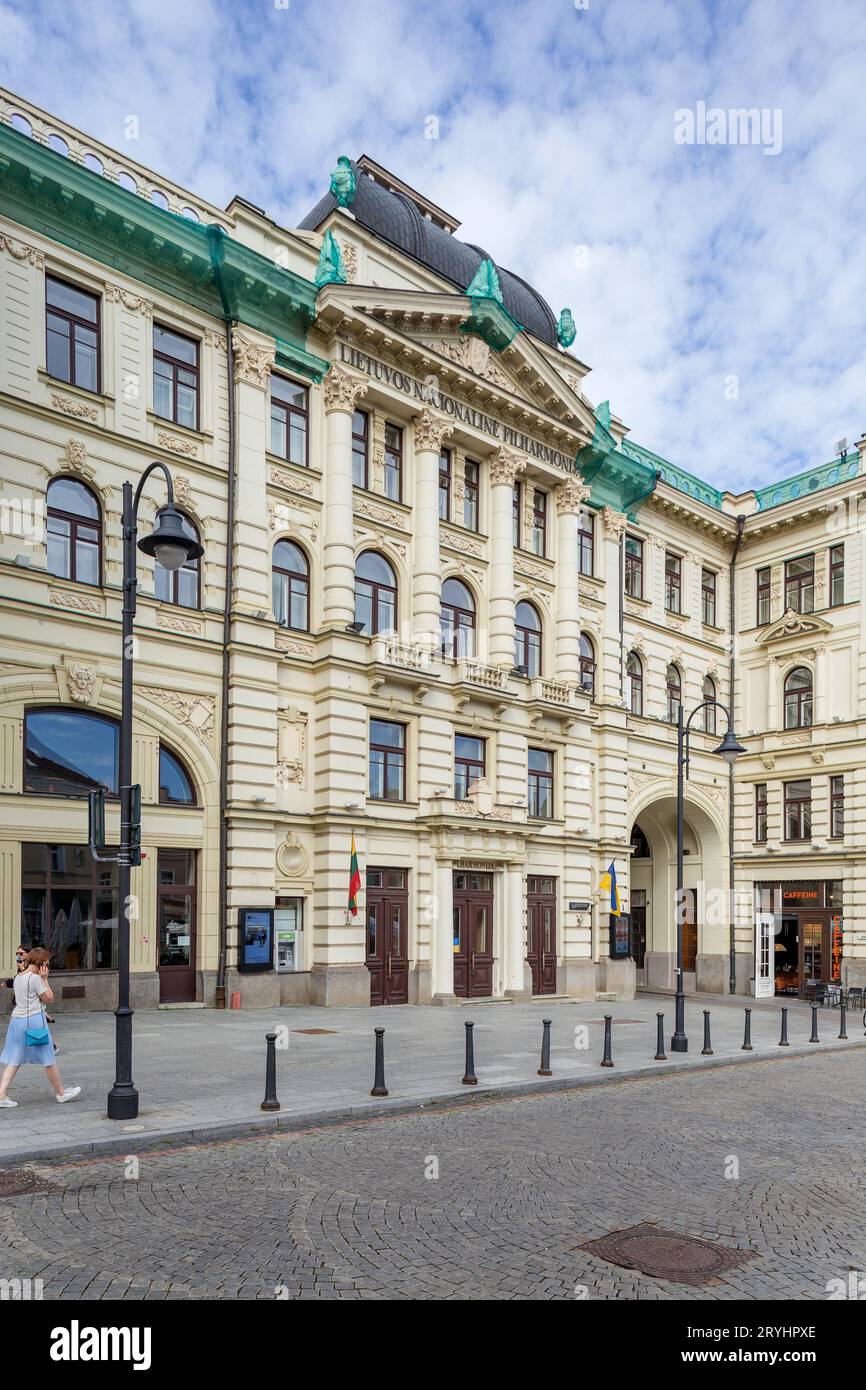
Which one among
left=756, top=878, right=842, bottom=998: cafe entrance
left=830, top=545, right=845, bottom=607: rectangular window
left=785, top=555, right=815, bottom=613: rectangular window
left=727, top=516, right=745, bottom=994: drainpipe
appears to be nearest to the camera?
left=756, top=878, right=842, bottom=998: cafe entrance

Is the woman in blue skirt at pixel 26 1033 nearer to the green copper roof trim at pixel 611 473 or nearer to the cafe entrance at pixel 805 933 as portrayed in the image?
the green copper roof trim at pixel 611 473

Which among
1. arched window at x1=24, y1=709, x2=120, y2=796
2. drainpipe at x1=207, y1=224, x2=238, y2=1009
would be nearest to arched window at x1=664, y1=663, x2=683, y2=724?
drainpipe at x1=207, y1=224, x2=238, y2=1009

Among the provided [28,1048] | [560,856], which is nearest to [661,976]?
[560,856]

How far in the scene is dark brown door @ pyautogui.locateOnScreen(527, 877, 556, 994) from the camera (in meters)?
32.0

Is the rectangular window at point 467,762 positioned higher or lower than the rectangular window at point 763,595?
lower

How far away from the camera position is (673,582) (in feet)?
134

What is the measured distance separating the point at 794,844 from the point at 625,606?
11080 millimetres

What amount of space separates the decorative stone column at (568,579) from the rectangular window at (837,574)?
1138cm

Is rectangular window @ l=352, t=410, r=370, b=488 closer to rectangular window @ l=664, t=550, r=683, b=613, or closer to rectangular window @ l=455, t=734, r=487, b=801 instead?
rectangular window @ l=455, t=734, r=487, b=801

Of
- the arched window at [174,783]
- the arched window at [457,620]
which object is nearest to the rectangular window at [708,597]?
the arched window at [457,620]

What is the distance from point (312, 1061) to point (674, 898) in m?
26.5

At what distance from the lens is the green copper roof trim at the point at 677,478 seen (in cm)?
3903

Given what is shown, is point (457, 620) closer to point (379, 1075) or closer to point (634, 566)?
point (634, 566)

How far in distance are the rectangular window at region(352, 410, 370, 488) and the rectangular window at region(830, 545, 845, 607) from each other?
2019 centimetres
